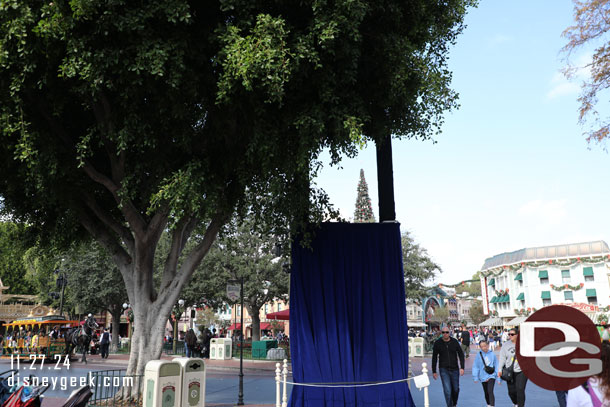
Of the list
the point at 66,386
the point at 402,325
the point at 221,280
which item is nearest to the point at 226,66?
the point at 402,325

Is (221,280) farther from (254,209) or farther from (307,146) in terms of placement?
(307,146)

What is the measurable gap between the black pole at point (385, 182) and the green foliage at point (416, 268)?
1039 inches

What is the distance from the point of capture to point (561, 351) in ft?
12.7

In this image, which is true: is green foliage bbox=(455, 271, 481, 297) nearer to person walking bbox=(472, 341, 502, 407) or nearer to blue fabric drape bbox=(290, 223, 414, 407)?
person walking bbox=(472, 341, 502, 407)

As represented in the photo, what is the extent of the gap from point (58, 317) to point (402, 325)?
25390mm

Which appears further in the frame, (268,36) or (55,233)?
(55,233)

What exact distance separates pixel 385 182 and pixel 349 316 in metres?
2.98

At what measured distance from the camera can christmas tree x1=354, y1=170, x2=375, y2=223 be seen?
50.6 meters

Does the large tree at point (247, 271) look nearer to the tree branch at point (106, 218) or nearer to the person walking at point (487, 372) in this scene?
the tree branch at point (106, 218)

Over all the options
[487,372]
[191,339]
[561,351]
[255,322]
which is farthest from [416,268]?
A: [561,351]

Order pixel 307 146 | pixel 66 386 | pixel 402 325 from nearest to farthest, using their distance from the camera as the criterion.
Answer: pixel 307 146 < pixel 402 325 < pixel 66 386

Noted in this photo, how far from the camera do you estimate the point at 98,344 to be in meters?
30.3

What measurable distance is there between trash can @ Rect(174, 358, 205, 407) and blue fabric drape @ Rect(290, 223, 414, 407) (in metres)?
2.03

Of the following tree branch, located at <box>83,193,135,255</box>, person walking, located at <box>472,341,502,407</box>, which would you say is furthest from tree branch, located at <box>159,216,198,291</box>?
person walking, located at <box>472,341,502,407</box>
